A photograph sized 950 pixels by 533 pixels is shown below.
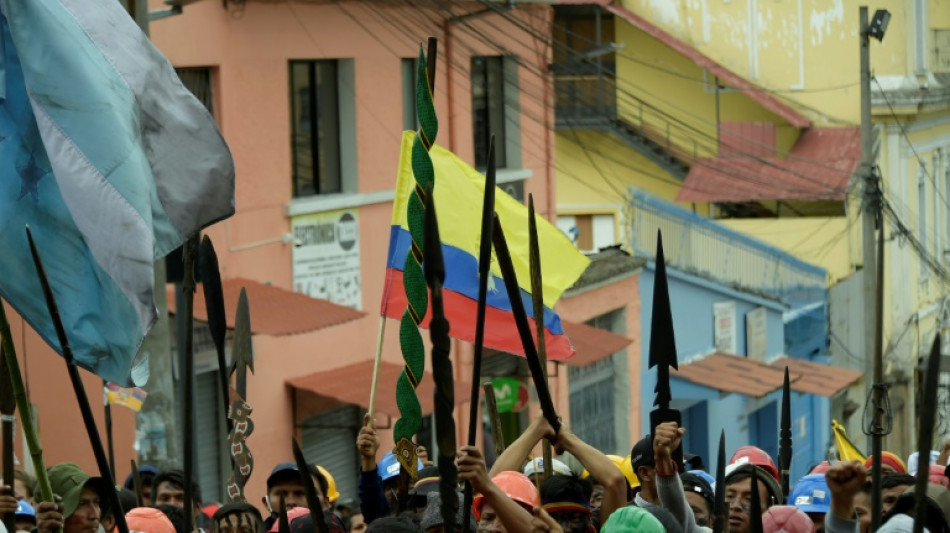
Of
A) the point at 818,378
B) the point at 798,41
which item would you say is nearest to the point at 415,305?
the point at 818,378

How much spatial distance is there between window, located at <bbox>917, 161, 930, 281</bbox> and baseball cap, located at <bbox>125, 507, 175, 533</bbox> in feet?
94.5

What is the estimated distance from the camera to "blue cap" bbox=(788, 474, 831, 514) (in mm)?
9641

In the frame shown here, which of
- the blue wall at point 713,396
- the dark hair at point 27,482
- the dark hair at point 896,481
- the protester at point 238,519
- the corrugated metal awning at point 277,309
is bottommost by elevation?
the blue wall at point 713,396

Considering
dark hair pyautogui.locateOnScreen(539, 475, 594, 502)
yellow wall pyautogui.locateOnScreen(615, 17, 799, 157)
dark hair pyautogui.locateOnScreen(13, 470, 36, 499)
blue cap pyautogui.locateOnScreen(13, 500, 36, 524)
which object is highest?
dark hair pyautogui.locateOnScreen(539, 475, 594, 502)

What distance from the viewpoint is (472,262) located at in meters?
10.8

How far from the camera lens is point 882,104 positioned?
34688mm

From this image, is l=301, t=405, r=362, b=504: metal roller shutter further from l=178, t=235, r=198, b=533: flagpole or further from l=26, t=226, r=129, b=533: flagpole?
l=26, t=226, r=129, b=533: flagpole

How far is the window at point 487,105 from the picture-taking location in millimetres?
23125

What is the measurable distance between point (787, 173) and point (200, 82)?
61.7ft

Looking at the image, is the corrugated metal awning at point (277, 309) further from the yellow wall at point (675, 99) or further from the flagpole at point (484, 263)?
the yellow wall at point (675, 99)

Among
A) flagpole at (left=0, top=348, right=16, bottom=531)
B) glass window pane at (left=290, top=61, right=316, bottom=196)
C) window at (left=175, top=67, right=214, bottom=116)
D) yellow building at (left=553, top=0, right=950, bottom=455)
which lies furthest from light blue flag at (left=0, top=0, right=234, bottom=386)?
yellow building at (left=553, top=0, right=950, bottom=455)

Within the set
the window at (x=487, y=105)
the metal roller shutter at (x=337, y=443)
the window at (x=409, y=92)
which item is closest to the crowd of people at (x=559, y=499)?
the metal roller shutter at (x=337, y=443)

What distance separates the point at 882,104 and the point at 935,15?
239cm

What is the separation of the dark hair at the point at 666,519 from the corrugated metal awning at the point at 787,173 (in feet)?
88.5
